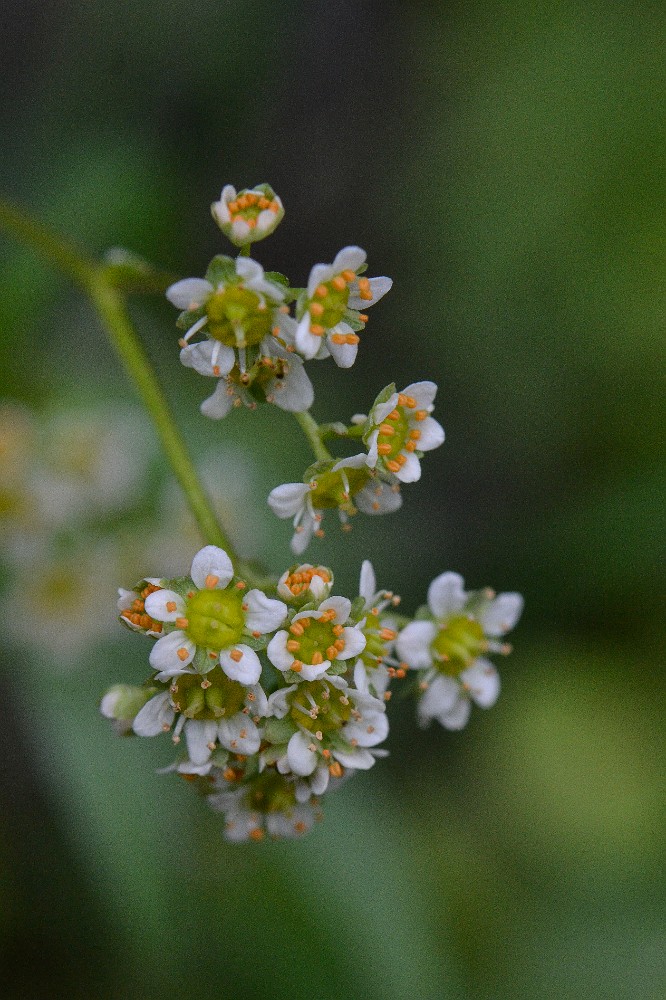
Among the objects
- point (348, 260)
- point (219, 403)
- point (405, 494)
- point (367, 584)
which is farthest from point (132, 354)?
point (405, 494)

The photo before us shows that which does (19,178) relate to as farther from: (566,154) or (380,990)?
(380,990)

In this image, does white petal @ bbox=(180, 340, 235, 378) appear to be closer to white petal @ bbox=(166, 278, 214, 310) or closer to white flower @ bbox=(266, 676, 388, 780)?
white petal @ bbox=(166, 278, 214, 310)

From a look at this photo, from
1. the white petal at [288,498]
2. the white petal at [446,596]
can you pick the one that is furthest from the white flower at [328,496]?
the white petal at [446,596]

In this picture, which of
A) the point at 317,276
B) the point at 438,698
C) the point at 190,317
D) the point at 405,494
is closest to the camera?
the point at 317,276

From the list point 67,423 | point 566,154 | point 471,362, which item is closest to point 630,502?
point 471,362

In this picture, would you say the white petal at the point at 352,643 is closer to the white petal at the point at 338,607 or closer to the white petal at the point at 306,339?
the white petal at the point at 338,607

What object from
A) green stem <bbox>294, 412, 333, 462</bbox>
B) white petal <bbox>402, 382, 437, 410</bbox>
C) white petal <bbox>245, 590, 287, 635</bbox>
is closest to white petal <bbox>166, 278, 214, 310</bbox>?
green stem <bbox>294, 412, 333, 462</bbox>

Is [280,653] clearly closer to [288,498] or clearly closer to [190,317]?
[288,498]

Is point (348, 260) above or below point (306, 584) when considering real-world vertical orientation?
above
